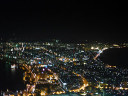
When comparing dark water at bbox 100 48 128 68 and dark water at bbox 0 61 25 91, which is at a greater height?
dark water at bbox 100 48 128 68

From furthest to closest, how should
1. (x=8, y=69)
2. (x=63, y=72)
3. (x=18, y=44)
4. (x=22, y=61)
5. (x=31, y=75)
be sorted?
(x=18, y=44)
(x=22, y=61)
(x=8, y=69)
(x=63, y=72)
(x=31, y=75)

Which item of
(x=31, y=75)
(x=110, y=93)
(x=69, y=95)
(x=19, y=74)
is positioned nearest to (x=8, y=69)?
(x=19, y=74)

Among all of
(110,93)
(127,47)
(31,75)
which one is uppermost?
(127,47)

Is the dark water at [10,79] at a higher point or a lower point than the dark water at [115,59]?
lower

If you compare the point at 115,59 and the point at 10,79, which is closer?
the point at 10,79

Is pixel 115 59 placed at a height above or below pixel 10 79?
above

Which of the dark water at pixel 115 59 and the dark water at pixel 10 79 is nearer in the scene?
the dark water at pixel 10 79

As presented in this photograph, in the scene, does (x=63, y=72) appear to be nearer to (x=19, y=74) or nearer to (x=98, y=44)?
(x=19, y=74)

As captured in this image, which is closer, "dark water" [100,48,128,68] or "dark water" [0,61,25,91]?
"dark water" [0,61,25,91]
